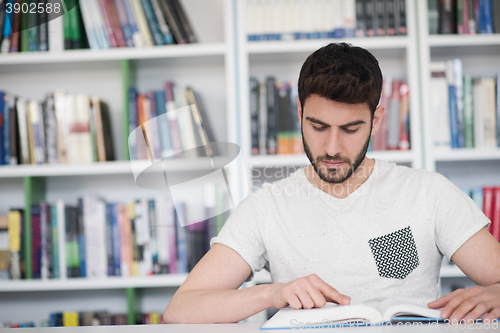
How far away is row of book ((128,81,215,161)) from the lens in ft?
5.73

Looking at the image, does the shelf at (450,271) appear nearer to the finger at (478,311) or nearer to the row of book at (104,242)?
the row of book at (104,242)

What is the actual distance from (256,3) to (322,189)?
0.95 meters

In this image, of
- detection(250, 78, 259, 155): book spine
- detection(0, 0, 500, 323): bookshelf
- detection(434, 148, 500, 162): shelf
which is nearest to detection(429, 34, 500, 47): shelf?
detection(0, 0, 500, 323): bookshelf

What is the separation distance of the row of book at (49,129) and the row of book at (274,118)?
0.63 m

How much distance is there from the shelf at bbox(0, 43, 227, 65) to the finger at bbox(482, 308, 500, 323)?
1.34 meters

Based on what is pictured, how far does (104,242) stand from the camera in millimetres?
1738

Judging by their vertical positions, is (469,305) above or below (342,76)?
below

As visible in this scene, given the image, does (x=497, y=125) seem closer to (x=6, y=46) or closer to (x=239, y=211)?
(x=239, y=211)

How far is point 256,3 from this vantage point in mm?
1729

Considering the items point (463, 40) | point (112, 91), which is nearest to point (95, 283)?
point (112, 91)

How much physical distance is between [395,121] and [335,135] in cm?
78

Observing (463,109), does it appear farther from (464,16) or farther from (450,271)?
(450,271)

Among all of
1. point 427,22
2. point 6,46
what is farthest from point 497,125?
point 6,46

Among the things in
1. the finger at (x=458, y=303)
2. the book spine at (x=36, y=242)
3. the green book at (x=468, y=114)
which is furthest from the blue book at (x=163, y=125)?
the finger at (x=458, y=303)
